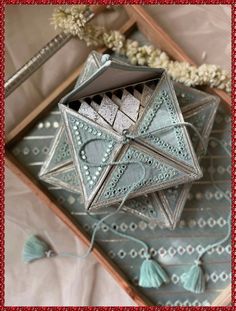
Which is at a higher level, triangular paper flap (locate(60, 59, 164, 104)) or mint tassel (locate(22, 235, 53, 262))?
triangular paper flap (locate(60, 59, 164, 104))

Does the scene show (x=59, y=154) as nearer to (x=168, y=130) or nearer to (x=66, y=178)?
(x=66, y=178)

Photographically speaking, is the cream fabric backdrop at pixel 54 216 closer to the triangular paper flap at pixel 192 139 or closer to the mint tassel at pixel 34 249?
the mint tassel at pixel 34 249

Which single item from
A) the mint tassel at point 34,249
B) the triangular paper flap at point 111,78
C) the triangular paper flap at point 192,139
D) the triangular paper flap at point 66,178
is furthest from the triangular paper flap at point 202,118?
the mint tassel at point 34,249

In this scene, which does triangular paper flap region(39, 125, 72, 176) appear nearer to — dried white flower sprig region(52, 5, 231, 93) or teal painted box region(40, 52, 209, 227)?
teal painted box region(40, 52, 209, 227)

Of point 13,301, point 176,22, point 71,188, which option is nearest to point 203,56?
point 176,22

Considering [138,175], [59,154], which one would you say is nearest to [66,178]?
[59,154]

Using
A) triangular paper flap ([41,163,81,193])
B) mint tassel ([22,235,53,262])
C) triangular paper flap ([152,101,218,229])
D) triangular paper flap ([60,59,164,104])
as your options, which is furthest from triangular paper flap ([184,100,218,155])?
mint tassel ([22,235,53,262])
